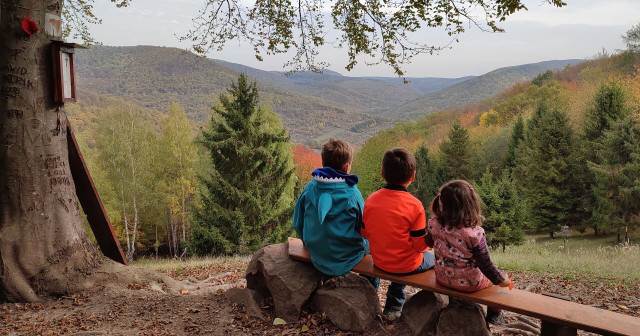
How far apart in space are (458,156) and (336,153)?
119 feet

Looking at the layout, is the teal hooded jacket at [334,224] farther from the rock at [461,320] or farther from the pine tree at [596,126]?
the pine tree at [596,126]

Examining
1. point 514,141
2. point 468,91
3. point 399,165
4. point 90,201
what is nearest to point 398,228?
point 399,165

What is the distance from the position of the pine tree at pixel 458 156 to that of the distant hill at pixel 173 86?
89.5 feet

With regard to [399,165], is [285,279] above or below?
below

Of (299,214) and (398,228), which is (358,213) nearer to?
(398,228)

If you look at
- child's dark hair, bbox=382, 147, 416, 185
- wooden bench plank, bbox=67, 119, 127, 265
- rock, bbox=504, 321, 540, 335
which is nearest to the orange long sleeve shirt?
child's dark hair, bbox=382, 147, 416, 185

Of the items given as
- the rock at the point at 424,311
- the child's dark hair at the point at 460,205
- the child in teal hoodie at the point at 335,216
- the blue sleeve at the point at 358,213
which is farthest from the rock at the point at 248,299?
the child's dark hair at the point at 460,205

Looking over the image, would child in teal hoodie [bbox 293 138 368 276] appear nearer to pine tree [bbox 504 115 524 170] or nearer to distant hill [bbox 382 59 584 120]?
pine tree [bbox 504 115 524 170]

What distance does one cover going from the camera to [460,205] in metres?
3.25

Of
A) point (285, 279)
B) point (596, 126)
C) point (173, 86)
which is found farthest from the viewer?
point (173, 86)

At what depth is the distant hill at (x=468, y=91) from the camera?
5064 inches

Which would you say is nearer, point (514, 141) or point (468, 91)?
point (514, 141)

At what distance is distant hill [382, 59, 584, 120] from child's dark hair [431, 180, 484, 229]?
122496 mm

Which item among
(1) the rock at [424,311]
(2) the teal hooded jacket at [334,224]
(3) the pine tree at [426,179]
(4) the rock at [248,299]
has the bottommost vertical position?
(3) the pine tree at [426,179]
